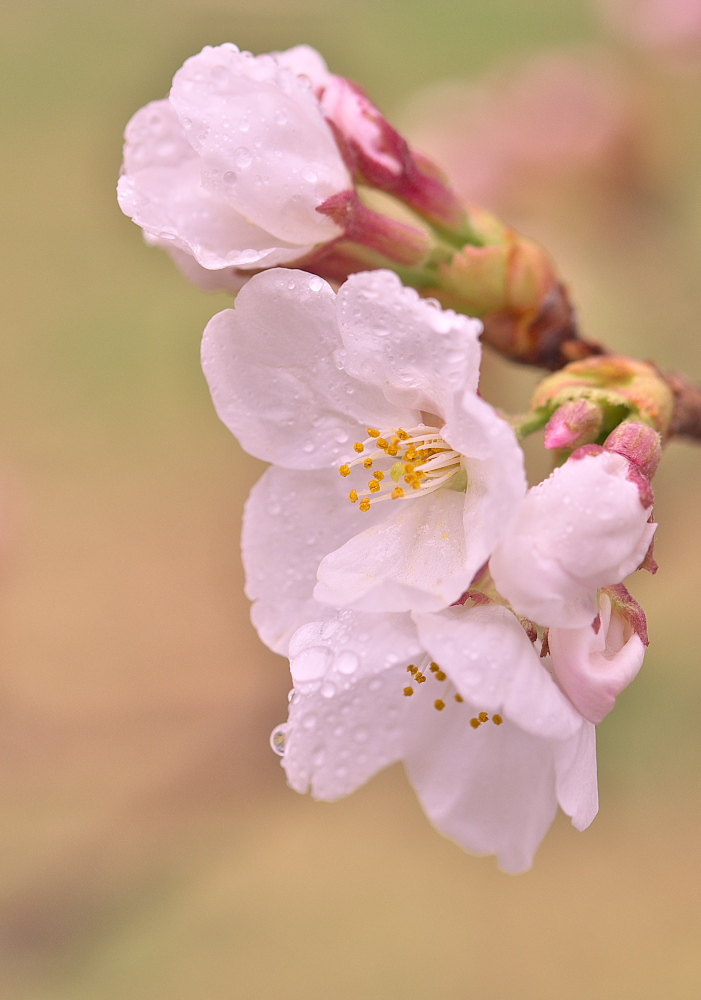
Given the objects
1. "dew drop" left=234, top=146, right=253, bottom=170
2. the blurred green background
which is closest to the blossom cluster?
"dew drop" left=234, top=146, right=253, bottom=170

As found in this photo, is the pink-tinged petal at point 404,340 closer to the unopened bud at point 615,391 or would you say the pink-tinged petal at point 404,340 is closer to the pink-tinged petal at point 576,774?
the unopened bud at point 615,391

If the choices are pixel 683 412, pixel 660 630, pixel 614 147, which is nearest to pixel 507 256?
pixel 683 412

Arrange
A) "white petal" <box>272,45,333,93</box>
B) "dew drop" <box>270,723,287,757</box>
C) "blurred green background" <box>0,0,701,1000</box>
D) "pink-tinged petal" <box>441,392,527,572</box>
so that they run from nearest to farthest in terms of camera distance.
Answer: "pink-tinged petal" <box>441,392,527,572</box> < "dew drop" <box>270,723,287,757</box> < "white petal" <box>272,45,333,93</box> < "blurred green background" <box>0,0,701,1000</box>

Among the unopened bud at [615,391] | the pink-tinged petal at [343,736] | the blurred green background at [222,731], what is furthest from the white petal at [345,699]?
the blurred green background at [222,731]

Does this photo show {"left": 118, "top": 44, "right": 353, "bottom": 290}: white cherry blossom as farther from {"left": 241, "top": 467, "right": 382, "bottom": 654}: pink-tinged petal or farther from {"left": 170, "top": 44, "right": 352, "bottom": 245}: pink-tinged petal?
{"left": 241, "top": 467, "right": 382, "bottom": 654}: pink-tinged petal

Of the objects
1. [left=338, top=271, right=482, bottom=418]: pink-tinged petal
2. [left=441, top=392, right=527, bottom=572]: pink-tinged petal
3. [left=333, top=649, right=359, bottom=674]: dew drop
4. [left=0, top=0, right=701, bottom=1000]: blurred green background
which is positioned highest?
[left=338, top=271, right=482, bottom=418]: pink-tinged petal

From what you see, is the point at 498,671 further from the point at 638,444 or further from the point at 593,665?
the point at 638,444

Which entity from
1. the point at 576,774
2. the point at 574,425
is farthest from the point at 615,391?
the point at 576,774
